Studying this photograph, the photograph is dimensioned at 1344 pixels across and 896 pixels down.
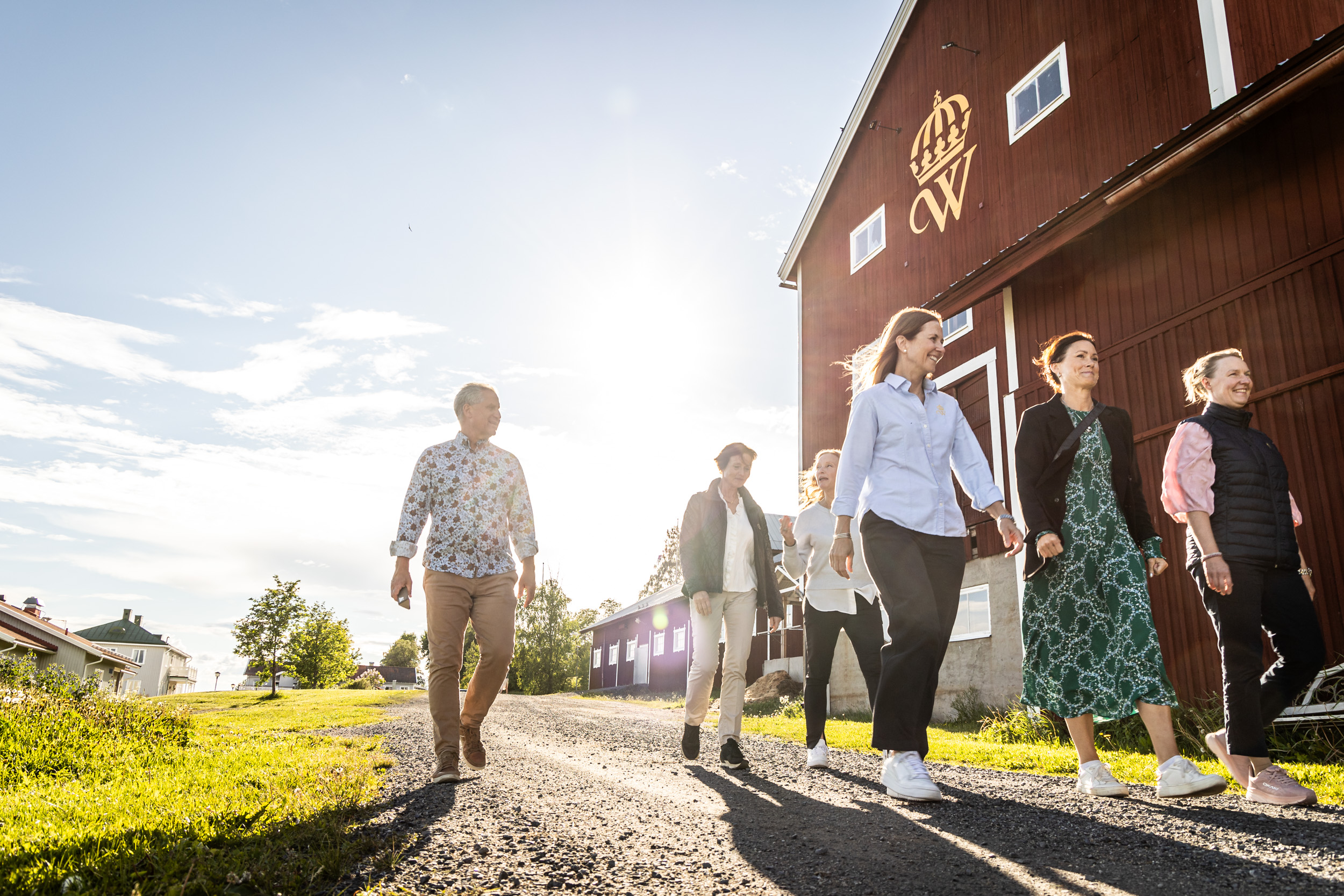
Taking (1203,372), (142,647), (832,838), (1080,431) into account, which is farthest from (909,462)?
(142,647)

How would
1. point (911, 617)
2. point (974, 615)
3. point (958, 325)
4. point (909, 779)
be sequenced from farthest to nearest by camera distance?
point (958, 325), point (974, 615), point (911, 617), point (909, 779)

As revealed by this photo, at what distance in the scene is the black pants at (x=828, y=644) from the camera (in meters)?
5.16

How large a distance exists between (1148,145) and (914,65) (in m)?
6.41

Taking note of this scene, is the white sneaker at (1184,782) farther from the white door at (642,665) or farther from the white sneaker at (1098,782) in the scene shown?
the white door at (642,665)

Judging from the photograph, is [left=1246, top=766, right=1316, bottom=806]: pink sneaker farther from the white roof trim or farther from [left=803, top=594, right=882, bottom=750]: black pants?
the white roof trim

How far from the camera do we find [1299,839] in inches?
101

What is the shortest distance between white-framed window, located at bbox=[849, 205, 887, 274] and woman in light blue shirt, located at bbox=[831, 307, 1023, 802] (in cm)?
1158

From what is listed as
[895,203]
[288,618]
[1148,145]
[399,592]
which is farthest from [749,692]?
[288,618]

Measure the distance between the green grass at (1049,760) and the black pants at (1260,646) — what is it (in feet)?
1.24

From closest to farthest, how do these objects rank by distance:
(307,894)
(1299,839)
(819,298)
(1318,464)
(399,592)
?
(307,894), (1299,839), (399,592), (1318,464), (819,298)

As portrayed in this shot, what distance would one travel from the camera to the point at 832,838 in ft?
9.11

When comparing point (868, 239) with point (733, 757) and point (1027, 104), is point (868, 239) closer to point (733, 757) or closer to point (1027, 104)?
point (1027, 104)

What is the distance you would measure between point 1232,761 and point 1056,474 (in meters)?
1.38

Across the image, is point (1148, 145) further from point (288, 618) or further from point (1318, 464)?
point (288, 618)
